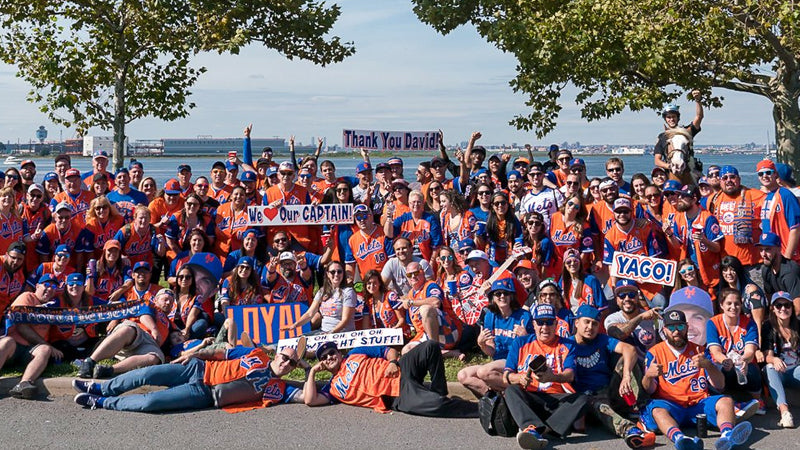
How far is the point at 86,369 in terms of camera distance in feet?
25.9

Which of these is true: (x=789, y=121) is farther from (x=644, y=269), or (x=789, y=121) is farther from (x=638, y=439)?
(x=638, y=439)

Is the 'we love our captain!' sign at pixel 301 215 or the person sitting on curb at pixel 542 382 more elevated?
the 'we love our captain!' sign at pixel 301 215

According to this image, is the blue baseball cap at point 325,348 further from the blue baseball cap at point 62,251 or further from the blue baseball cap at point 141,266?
the blue baseball cap at point 62,251

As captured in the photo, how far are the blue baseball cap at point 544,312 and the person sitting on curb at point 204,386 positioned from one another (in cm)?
222

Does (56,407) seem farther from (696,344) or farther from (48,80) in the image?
(48,80)

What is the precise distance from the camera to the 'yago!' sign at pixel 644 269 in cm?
864

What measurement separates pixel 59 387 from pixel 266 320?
2.16 meters

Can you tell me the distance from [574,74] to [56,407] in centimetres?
1234

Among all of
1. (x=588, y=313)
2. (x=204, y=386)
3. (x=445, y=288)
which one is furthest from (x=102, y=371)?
(x=588, y=313)

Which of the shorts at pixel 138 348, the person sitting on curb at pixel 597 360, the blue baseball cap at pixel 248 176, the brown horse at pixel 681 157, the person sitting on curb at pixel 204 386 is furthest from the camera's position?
the brown horse at pixel 681 157

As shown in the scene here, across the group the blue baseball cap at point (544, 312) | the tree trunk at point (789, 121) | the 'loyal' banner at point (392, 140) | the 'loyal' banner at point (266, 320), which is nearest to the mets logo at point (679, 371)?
the blue baseball cap at point (544, 312)

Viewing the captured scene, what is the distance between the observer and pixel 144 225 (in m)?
10.0


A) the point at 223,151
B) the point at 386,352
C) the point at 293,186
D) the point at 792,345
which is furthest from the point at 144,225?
the point at 223,151

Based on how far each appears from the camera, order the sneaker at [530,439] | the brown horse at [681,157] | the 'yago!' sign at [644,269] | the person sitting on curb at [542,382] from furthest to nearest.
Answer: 1. the brown horse at [681,157]
2. the 'yago!' sign at [644,269]
3. the person sitting on curb at [542,382]
4. the sneaker at [530,439]
